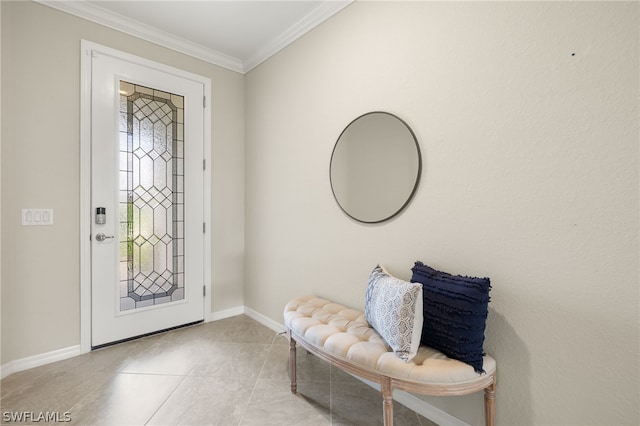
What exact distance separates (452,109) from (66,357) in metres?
3.26

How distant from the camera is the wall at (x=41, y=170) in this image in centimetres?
210

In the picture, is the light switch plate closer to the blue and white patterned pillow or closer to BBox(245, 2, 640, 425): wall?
BBox(245, 2, 640, 425): wall

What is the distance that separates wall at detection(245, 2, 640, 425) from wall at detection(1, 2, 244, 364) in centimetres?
216

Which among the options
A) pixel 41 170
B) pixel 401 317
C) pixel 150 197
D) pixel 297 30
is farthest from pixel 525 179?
pixel 41 170

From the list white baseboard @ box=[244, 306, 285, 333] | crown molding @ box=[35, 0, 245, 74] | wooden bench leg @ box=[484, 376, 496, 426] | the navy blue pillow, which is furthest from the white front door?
wooden bench leg @ box=[484, 376, 496, 426]

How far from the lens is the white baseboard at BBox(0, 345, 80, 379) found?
2070 mm

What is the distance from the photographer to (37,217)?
2.21 metres

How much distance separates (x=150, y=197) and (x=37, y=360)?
145cm

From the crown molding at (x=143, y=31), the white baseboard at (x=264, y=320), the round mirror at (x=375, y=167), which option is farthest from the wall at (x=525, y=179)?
the crown molding at (x=143, y=31)

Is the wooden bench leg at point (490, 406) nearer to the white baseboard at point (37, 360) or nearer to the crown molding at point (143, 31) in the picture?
the white baseboard at point (37, 360)

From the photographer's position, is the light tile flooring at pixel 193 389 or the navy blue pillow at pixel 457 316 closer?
the navy blue pillow at pixel 457 316

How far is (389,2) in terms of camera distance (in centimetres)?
190

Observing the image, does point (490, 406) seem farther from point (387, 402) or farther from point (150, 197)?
point (150, 197)

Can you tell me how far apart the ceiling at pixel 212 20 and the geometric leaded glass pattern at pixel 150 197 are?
51 centimetres
